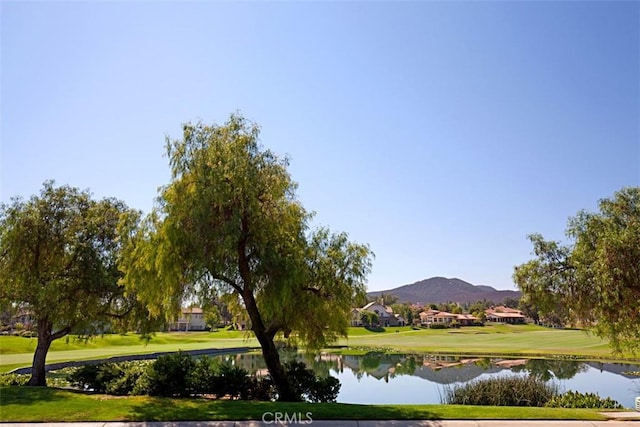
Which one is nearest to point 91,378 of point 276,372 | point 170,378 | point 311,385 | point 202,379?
point 170,378

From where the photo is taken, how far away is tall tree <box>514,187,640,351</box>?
13359 mm

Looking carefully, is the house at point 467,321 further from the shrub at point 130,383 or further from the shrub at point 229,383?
the shrub at point 130,383

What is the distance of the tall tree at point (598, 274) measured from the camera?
13359 mm

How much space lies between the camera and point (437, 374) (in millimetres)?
32875

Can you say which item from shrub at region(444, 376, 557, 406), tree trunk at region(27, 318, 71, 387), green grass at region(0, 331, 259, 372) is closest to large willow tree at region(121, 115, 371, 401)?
shrub at region(444, 376, 557, 406)

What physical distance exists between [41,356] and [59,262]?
13.4 ft

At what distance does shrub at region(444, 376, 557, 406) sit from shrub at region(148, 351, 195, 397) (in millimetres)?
10464

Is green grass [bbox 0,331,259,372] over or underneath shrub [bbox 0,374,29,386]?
underneath

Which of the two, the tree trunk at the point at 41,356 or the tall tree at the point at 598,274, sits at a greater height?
the tall tree at the point at 598,274

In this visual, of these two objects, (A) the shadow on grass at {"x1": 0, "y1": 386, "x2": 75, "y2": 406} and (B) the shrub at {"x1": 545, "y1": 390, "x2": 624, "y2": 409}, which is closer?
(A) the shadow on grass at {"x1": 0, "y1": 386, "x2": 75, "y2": 406}

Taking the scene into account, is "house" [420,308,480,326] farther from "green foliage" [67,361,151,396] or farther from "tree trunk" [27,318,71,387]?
"tree trunk" [27,318,71,387]

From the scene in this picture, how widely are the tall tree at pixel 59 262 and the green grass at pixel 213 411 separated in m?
5.59

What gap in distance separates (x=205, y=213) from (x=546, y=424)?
10.7 meters

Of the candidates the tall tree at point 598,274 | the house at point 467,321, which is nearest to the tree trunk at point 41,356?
the tall tree at point 598,274
